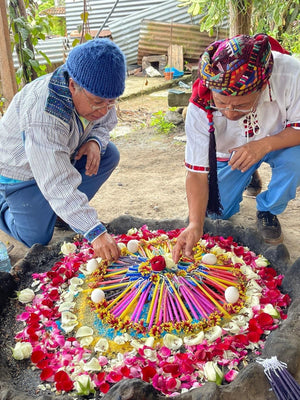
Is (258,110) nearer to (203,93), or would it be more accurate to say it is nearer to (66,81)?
(203,93)

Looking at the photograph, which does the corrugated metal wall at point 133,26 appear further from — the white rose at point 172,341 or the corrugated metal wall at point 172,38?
the white rose at point 172,341

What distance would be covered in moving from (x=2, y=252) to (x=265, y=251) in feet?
5.15

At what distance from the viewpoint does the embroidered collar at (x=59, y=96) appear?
2.16 m

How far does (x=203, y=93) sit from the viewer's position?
212cm

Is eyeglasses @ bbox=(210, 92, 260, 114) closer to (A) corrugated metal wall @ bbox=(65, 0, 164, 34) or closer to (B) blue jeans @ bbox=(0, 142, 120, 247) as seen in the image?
(B) blue jeans @ bbox=(0, 142, 120, 247)

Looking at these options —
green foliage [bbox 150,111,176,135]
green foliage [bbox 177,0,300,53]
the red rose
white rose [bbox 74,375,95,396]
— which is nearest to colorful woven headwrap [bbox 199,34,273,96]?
the red rose

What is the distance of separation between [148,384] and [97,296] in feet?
2.17

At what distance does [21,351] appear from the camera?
1857 mm

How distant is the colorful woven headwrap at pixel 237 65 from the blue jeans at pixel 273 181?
24.1 inches

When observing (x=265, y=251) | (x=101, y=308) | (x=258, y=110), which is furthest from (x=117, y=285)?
(x=258, y=110)

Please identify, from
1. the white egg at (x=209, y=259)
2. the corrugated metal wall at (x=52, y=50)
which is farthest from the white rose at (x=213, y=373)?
the corrugated metal wall at (x=52, y=50)

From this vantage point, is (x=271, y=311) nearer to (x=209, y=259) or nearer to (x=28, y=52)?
(x=209, y=259)

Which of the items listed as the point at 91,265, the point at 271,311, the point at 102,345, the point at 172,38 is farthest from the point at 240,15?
the point at 172,38

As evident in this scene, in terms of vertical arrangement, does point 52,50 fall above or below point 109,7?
below
